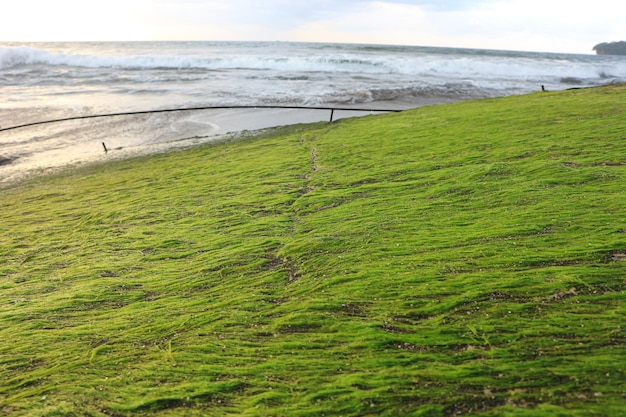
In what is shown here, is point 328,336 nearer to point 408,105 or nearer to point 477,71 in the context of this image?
point 408,105

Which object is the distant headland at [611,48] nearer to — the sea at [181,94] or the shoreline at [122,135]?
the sea at [181,94]

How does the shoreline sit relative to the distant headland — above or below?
below

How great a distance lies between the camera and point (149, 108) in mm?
16391

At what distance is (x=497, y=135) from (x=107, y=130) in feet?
32.0

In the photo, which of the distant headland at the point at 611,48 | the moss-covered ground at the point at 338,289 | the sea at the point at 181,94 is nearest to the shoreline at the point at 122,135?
the sea at the point at 181,94

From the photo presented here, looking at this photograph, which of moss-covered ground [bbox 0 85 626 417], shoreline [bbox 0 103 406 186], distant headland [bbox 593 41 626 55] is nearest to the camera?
moss-covered ground [bbox 0 85 626 417]

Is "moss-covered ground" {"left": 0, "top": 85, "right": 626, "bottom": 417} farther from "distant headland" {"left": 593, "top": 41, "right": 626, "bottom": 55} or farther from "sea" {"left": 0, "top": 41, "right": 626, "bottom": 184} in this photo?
"distant headland" {"left": 593, "top": 41, "right": 626, "bottom": 55}

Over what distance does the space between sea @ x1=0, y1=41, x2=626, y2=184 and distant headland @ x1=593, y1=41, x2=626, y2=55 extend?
43.7 m

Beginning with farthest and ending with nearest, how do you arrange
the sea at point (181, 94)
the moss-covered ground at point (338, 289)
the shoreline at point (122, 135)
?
the sea at point (181, 94) → the shoreline at point (122, 135) → the moss-covered ground at point (338, 289)

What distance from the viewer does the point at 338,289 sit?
386 centimetres

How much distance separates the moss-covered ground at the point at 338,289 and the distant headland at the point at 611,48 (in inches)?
3139

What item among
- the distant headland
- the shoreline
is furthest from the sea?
the distant headland

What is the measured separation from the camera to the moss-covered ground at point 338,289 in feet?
9.07

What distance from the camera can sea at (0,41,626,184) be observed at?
1174 cm
